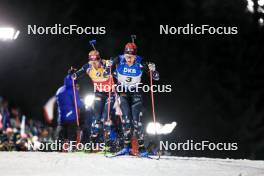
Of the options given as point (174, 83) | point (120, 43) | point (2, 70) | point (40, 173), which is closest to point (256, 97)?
point (174, 83)

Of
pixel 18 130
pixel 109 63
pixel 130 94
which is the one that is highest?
pixel 109 63

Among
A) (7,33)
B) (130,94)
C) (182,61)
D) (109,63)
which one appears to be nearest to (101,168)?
(130,94)

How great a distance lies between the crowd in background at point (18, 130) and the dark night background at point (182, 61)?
746mm

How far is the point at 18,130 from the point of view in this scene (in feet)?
63.2

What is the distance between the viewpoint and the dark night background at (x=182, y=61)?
15.3 metres

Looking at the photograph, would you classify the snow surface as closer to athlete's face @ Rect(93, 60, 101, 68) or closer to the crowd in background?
athlete's face @ Rect(93, 60, 101, 68)

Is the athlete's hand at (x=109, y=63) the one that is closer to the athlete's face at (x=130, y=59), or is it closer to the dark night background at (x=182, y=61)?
the athlete's face at (x=130, y=59)

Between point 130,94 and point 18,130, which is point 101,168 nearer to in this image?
point 130,94

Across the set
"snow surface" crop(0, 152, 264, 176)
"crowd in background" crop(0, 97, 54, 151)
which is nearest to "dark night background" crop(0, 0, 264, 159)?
"crowd in background" crop(0, 97, 54, 151)

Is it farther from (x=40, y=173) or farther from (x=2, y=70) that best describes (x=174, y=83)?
(x=40, y=173)

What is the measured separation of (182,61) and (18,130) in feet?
21.9

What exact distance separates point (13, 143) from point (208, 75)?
7.96m

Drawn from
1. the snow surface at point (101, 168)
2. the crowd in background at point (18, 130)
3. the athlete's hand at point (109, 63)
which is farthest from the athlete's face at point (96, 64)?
the crowd in background at point (18, 130)

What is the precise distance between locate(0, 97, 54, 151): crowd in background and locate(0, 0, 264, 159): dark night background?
746 millimetres
